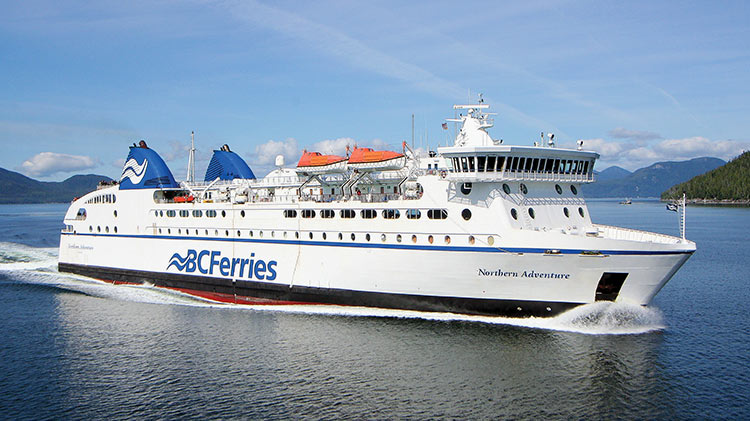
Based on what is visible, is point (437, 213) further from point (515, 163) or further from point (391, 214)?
point (515, 163)

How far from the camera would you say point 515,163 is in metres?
21.9

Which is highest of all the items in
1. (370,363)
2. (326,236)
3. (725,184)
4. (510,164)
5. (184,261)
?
(725,184)

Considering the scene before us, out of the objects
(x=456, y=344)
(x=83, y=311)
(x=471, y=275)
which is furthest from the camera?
(x=83, y=311)

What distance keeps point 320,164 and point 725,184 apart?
535 feet

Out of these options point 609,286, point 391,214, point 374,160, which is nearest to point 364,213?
point 391,214

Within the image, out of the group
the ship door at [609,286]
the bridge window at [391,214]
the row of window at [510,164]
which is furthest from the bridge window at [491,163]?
the ship door at [609,286]

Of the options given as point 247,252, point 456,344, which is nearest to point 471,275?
point 456,344

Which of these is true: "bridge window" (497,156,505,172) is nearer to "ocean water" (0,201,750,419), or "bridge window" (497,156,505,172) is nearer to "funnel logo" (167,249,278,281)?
"ocean water" (0,201,750,419)

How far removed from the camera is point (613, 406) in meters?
15.2

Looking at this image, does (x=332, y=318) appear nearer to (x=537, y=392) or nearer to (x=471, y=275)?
(x=471, y=275)

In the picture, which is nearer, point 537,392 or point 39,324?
point 537,392

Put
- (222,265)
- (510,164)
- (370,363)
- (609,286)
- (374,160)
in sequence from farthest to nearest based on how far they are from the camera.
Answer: (222,265) < (374,160) < (510,164) < (609,286) < (370,363)

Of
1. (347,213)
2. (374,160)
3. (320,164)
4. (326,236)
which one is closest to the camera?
(347,213)

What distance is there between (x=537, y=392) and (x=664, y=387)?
151 inches
